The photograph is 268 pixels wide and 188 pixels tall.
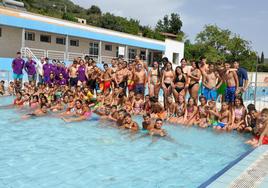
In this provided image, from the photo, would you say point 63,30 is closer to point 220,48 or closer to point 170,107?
point 170,107

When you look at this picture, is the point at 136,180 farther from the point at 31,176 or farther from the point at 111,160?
the point at 31,176

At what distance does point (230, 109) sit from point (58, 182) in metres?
5.44

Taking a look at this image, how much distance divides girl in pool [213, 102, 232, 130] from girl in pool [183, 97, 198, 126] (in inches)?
27.8

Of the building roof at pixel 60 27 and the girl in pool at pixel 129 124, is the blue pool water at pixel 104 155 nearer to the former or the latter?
the girl in pool at pixel 129 124

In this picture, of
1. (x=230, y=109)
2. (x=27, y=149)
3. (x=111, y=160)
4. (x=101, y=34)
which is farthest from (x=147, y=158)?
(x=101, y=34)

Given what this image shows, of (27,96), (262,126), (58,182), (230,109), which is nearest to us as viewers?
(58,182)

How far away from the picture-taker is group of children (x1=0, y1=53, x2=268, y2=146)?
27.1ft

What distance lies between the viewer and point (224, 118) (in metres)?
8.52

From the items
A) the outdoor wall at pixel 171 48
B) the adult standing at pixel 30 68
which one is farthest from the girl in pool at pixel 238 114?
the outdoor wall at pixel 171 48

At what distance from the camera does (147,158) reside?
6.04 m

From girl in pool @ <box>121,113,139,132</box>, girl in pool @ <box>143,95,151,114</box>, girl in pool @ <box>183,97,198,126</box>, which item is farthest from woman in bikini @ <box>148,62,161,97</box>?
girl in pool @ <box>121,113,139,132</box>

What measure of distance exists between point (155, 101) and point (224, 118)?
6.80 feet

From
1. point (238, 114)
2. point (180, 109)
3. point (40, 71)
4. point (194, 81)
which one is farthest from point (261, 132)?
point (40, 71)

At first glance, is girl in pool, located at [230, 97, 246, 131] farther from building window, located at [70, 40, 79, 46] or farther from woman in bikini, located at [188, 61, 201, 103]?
building window, located at [70, 40, 79, 46]
